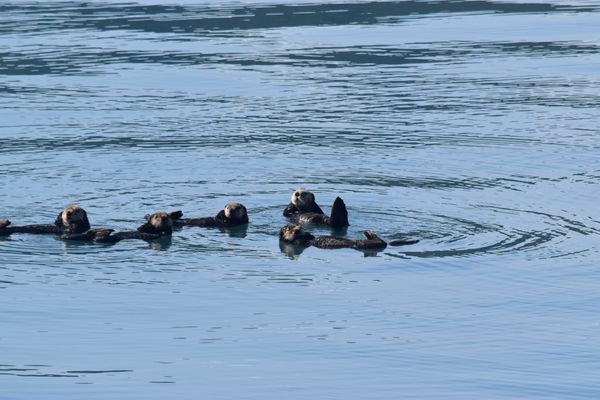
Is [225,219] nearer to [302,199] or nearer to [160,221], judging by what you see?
[160,221]

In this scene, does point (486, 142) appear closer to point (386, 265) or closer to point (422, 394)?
point (386, 265)

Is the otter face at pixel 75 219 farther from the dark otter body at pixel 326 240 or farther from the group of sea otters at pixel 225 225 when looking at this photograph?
the dark otter body at pixel 326 240

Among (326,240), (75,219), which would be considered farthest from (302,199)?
(75,219)

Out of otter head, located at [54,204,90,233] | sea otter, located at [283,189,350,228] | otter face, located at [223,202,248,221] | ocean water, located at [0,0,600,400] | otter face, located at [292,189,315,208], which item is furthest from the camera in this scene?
otter face, located at [292,189,315,208]

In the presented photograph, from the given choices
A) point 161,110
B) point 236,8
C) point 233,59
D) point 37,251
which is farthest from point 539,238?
point 236,8

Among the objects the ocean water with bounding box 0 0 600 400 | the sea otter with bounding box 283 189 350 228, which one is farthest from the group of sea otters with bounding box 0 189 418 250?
the ocean water with bounding box 0 0 600 400

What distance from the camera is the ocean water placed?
28.5 feet

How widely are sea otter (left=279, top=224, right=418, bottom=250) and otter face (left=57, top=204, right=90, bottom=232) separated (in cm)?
181

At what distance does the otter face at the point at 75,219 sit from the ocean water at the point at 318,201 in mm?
187

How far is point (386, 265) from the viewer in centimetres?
1095

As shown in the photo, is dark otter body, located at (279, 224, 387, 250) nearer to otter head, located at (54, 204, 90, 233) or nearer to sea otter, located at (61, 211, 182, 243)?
sea otter, located at (61, 211, 182, 243)

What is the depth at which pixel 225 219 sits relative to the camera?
1211 centimetres

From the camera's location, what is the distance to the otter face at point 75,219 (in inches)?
466

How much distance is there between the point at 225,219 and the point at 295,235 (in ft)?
3.09
